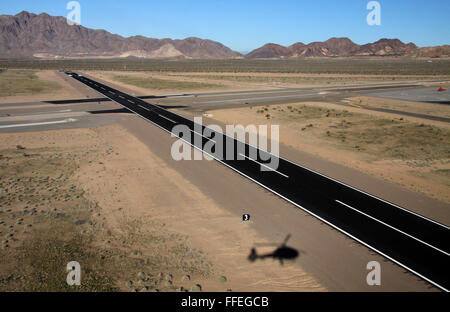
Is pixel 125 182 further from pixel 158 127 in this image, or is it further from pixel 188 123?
pixel 188 123

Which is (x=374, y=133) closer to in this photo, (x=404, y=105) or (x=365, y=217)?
(x=365, y=217)

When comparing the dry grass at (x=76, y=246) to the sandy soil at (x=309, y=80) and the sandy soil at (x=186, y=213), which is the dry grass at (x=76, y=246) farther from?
the sandy soil at (x=309, y=80)

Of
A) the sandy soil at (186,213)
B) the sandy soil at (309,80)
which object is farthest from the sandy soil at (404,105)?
the sandy soil at (186,213)

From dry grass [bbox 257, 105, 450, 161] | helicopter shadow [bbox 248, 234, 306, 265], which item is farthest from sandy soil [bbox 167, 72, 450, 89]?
helicopter shadow [bbox 248, 234, 306, 265]

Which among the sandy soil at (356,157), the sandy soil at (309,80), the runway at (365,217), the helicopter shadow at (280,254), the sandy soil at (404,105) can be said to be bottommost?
the helicopter shadow at (280,254)

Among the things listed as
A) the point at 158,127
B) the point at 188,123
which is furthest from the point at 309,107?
the point at 158,127

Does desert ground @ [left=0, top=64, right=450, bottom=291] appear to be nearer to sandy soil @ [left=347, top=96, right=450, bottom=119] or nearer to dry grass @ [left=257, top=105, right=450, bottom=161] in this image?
dry grass @ [left=257, top=105, right=450, bottom=161]
